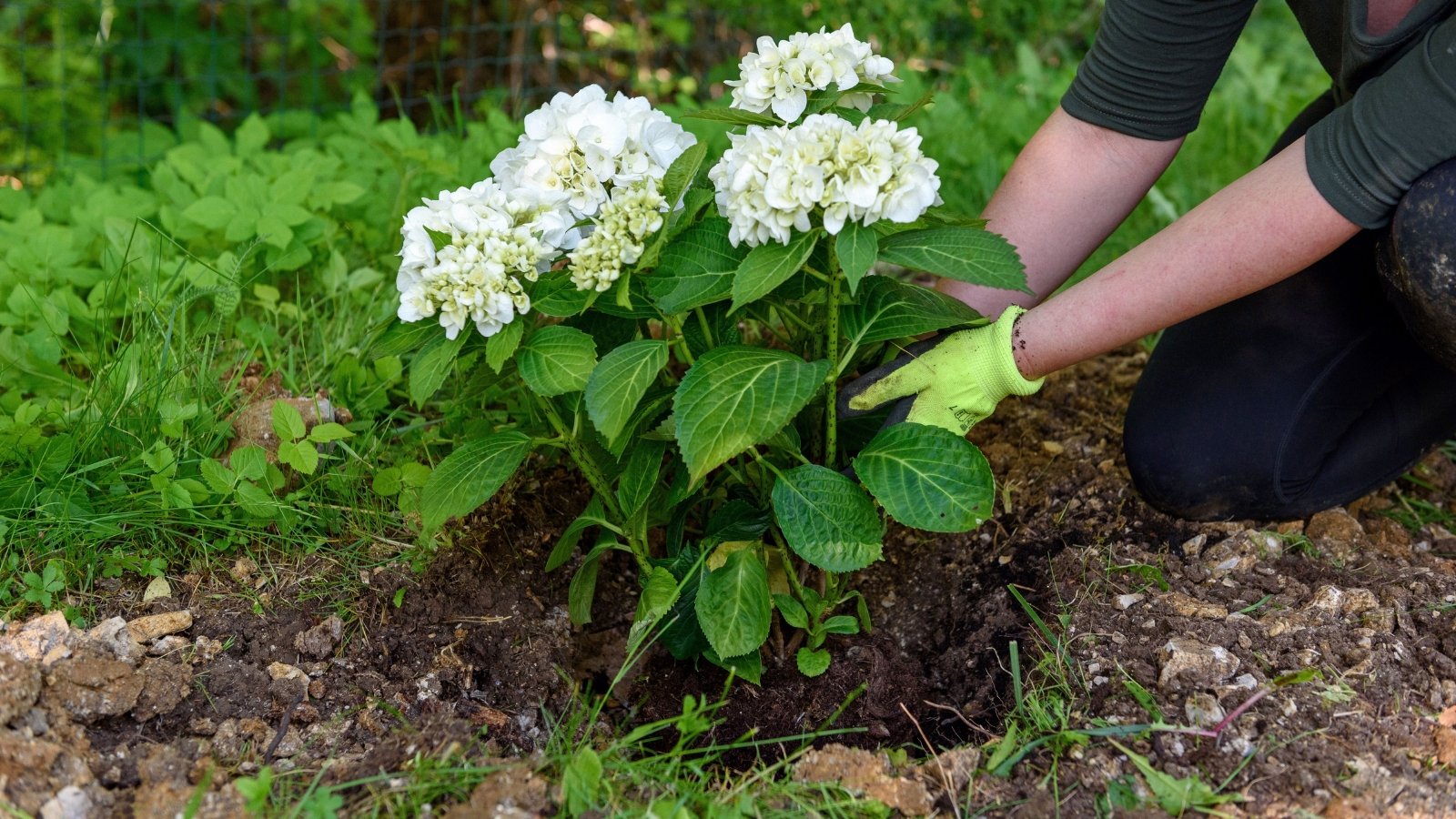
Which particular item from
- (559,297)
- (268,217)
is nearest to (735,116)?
(559,297)

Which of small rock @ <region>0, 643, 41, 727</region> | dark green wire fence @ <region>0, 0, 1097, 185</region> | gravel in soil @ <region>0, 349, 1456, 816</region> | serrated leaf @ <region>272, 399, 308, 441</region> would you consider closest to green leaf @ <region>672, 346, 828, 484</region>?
gravel in soil @ <region>0, 349, 1456, 816</region>

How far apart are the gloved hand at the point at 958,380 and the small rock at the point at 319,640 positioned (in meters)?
0.85

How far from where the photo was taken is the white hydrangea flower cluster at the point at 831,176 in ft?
4.47

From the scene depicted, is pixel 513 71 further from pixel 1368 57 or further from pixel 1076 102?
pixel 1368 57

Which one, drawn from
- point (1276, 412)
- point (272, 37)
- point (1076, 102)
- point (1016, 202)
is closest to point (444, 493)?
point (1016, 202)

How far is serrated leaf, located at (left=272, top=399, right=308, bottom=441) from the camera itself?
1956 millimetres

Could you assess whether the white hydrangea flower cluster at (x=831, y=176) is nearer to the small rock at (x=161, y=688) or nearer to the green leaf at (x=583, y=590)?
the green leaf at (x=583, y=590)

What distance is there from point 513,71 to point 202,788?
10.6ft

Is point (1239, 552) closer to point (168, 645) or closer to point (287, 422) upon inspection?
point (287, 422)

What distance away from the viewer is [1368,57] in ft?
6.01

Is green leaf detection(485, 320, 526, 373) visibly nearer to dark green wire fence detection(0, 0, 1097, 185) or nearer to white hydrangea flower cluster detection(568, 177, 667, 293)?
white hydrangea flower cluster detection(568, 177, 667, 293)

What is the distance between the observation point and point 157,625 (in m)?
1.78

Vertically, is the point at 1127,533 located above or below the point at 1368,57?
below

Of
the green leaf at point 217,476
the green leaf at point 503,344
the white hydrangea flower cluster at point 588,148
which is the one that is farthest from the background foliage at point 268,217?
the white hydrangea flower cluster at point 588,148
